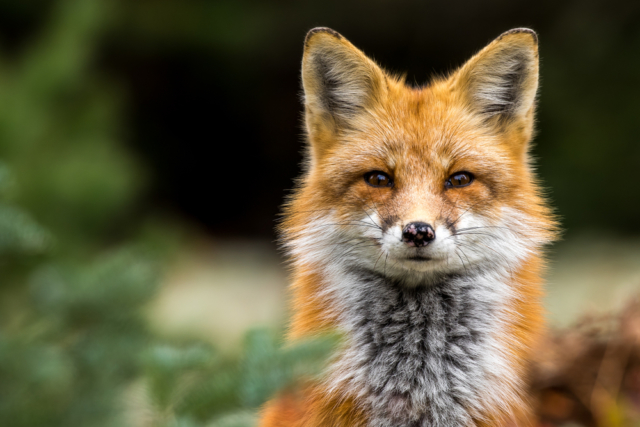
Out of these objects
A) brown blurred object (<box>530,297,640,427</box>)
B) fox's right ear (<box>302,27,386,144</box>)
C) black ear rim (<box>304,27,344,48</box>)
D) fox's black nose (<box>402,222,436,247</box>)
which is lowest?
brown blurred object (<box>530,297,640,427</box>)

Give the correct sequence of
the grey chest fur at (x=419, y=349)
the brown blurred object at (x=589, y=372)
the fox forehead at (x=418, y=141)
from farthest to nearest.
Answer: the brown blurred object at (x=589, y=372) < the fox forehead at (x=418, y=141) < the grey chest fur at (x=419, y=349)

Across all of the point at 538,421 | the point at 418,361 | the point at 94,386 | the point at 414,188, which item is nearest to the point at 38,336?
the point at 94,386

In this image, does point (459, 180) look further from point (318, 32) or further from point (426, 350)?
point (318, 32)

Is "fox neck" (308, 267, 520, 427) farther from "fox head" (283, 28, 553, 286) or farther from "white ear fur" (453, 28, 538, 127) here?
"white ear fur" (453, 28, 538, 127)

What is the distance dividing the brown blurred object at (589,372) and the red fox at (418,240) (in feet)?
3.43

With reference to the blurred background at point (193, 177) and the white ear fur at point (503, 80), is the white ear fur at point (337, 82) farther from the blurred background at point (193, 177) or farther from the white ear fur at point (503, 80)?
the blurred background at point (193, 177)

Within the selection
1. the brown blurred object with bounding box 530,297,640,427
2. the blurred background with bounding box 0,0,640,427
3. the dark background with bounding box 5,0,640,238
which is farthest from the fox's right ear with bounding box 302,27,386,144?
the dark background with bounding box 5,0,640,238

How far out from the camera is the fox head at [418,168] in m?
2.55

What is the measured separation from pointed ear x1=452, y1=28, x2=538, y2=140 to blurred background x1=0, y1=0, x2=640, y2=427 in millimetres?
879

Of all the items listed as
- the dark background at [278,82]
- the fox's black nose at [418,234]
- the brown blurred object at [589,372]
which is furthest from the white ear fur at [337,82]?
the dark background at [278,82]

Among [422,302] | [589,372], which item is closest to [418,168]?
[422,302]

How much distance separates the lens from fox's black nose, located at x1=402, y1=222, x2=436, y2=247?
7.78 ft

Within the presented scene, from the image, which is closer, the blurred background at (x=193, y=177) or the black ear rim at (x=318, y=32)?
the blurred background at (x=193, y=177)

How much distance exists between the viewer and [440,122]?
280cm
